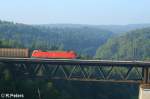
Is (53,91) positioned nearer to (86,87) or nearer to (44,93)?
(44,93)

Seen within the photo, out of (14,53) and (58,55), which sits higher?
(14,53)

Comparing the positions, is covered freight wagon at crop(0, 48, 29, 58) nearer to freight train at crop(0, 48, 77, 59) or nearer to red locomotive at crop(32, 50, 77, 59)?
freight train at crop(0, 48, 77, 59)

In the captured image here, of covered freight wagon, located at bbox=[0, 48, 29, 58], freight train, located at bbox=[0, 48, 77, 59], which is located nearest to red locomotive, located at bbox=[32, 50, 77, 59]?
freight train, located at bbox=[0, 48, 77, 59]

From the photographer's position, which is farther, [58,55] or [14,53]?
[14,53]

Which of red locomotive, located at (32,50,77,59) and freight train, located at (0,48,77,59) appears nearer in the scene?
red locomotive, located at (32,50,77,59)

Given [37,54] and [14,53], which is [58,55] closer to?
[37,54]

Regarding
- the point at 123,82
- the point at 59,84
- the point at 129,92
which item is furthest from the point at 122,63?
the point at 129,92

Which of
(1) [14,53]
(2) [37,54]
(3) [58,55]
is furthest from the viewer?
(1) [14,53]

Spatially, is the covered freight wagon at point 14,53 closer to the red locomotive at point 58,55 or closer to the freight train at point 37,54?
the freight train at point 37,54

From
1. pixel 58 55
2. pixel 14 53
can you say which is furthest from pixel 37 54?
pixel 14 53

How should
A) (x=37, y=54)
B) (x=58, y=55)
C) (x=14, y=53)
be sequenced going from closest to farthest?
(x=58, y=55) < (x=37, y=54) < (x=14, y=53)

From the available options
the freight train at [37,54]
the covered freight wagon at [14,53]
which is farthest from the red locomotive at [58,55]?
the covered freight wagon at [14,53]

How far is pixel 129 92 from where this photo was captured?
13412 centimetres

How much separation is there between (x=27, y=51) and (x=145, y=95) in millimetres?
29939
